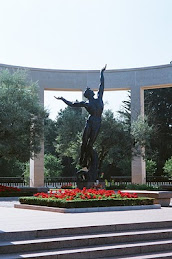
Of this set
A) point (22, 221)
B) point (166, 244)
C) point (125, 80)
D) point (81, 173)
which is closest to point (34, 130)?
point (81, 173)

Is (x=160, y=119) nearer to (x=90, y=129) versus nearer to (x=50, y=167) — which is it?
(x=50, y=167)

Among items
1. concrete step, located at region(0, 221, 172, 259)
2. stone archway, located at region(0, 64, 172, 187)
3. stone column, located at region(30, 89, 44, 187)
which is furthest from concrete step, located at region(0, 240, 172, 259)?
stone archway, located at region(0, 64, 172, 187)

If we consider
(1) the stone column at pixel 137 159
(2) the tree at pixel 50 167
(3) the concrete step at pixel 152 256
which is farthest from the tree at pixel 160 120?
(3) the concrete step at pixel 152 256

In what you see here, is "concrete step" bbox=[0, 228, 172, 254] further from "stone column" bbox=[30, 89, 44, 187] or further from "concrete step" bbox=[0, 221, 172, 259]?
"stone column" bbox=[30, 89, 44, 187]

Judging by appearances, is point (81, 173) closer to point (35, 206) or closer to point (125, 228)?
point (35, 206)

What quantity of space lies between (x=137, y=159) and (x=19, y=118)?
1135cm

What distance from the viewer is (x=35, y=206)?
43.0 feet

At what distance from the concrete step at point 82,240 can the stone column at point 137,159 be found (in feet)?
71.5

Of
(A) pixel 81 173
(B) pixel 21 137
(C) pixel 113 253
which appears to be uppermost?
(B) pixel 21 137

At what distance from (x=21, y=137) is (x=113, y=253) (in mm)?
16451

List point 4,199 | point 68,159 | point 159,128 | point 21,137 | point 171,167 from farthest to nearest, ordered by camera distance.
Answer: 1. point 68,159
2. point 159,128
3. point 171,167
4. point 21,137
5. point 4,199

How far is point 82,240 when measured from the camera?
7680 mm

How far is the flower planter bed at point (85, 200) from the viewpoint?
1235 centimetres

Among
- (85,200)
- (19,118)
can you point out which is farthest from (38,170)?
(85,200)
